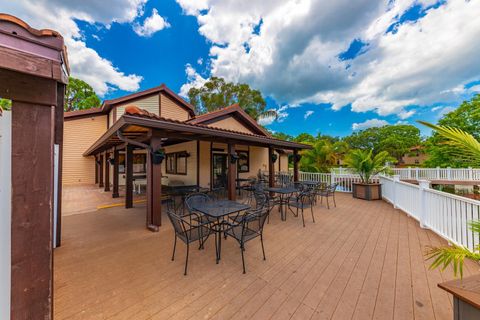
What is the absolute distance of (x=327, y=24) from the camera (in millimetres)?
8023

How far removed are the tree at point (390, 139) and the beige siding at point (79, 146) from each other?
3314 cm

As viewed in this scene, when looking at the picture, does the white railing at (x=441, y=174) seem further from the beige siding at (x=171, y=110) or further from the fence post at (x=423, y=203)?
the beige siding at (x=171, y=110)

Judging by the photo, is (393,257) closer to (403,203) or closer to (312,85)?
(403,203)

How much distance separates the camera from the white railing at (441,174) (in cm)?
1277

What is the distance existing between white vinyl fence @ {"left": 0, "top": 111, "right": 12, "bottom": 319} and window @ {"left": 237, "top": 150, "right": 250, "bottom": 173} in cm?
921

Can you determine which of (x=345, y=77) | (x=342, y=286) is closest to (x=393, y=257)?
(x=342, y=286)

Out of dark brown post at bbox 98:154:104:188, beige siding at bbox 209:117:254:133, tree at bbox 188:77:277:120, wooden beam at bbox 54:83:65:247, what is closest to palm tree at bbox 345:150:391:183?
beige siding at bbox 209:117:254:133

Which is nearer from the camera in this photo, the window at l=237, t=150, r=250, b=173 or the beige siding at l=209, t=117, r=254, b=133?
the beige siding at l=209, t=117, r=254, b=133

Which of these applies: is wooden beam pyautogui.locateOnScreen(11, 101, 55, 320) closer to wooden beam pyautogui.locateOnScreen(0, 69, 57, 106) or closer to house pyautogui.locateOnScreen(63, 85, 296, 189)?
wooden beam pyautogui.locateOnScreen(0, 69, 57, 106)

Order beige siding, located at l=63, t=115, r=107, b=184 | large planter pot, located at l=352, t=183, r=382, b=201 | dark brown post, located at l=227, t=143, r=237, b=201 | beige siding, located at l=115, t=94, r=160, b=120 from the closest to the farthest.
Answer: dark brown post, located at l=227, t=143, r=237, b=201 < large planter pot, located at l=352, t=183, r=382, b=201 < beige siding, located at l=115, t=94, r=160, b=120 < beige siding, located at l=63, t=115, r=107, b=184

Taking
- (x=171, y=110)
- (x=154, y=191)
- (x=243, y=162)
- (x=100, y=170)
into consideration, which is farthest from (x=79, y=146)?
(x=154, y=191)

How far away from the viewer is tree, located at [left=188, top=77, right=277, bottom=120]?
879 inches

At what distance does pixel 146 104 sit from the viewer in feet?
38.1

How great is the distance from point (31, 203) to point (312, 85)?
18.4 meters
